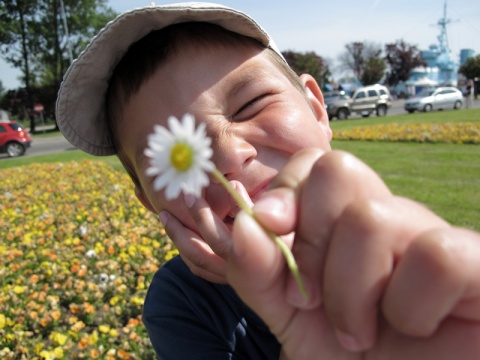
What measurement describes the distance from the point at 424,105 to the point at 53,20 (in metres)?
28.4

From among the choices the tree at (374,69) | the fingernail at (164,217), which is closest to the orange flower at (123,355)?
the fingernail at (164,217)

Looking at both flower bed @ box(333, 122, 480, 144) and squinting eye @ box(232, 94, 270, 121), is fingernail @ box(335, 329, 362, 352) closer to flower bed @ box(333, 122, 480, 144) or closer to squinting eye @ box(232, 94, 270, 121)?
squinting eye @ box(232, 94, 270, 121)

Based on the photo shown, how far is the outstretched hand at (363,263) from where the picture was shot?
0.51m

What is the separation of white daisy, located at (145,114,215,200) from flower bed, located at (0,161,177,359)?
209cm

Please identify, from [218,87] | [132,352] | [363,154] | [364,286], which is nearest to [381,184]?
[364,286]

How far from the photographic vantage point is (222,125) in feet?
3.67

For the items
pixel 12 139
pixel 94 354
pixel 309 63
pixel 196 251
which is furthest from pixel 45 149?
pixel 309 63

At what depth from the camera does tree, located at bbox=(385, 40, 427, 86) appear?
169 feet

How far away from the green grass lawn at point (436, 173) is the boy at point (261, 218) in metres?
3.50

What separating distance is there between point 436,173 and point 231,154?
6333 mm

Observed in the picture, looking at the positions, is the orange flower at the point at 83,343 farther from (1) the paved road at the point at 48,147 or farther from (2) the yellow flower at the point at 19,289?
(1) the paved road at the point at 48,147

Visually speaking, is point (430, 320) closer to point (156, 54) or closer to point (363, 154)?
point (156, 54)

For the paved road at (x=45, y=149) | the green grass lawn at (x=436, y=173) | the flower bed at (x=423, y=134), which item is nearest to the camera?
the green grass lawn at (x=436, y=173)

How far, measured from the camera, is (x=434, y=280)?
504mm
